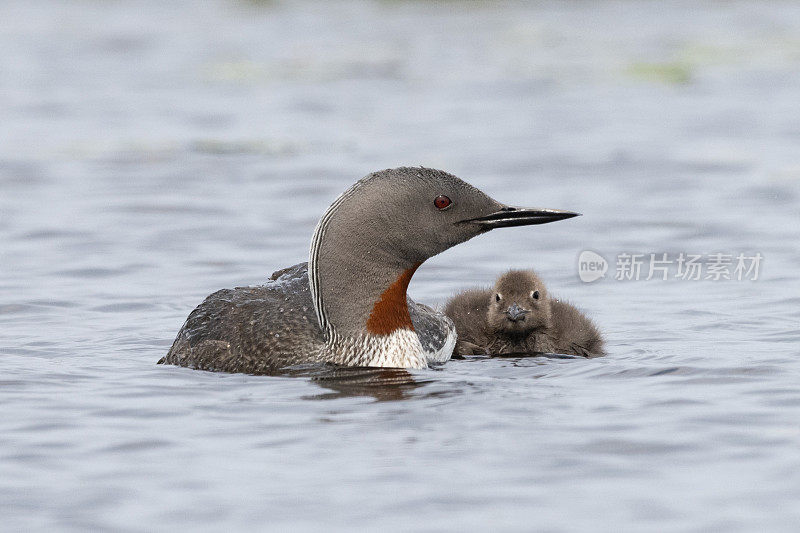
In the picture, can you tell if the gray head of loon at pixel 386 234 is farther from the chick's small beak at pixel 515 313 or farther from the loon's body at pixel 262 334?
the chick's small beak at pixel 515 313

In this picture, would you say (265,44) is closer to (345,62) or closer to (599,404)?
(345,62)

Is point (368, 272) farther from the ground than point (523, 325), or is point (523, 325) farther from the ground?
point (368, 272)

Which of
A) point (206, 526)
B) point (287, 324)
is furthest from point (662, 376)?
point (206, 526)

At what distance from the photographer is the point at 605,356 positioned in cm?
875

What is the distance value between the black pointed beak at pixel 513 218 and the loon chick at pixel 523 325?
101cm

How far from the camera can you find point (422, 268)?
11.9 meters

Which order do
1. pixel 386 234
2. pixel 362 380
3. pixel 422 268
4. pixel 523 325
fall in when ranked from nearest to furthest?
1. pixel 362 380
2. pixel 386 234
3. pixel 523 325
4. pixel 422 268

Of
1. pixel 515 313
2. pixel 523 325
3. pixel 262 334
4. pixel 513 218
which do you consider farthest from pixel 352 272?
pixel 523 325

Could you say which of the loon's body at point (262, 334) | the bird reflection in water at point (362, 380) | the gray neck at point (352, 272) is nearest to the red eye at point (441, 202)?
the gray neck at point (352, 272)

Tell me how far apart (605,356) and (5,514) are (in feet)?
13.1

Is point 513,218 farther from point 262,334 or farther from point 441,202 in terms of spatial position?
point 262,334

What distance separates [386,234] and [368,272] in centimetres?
24

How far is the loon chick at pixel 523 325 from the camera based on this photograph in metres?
9.10

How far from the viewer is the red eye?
8133mm
